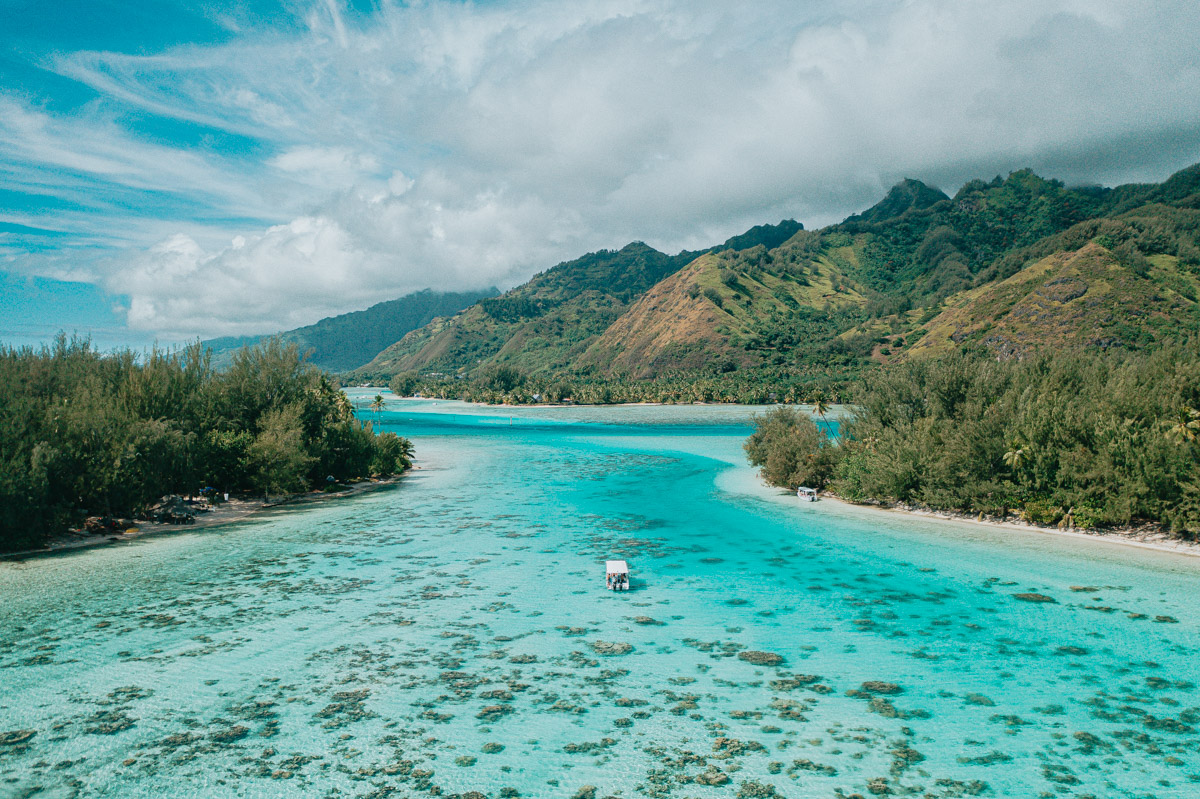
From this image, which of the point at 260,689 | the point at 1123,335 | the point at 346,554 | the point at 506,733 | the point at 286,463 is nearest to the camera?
the point at 506,733

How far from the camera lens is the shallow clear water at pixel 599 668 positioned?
34.6 feet

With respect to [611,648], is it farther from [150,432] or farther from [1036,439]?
[150,432]

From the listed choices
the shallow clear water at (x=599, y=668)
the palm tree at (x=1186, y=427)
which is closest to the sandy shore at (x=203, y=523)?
the shallow clear water at (x=599, y=668)

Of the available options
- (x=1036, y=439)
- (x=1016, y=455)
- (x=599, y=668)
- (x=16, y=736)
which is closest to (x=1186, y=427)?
(x=1036, y=439)

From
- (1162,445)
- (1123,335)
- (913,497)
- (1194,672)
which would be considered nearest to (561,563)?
(1194,672)

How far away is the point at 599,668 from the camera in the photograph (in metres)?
14.8

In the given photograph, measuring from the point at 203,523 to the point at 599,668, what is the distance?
27.2m

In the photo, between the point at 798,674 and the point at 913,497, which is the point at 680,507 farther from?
the point at 798,674

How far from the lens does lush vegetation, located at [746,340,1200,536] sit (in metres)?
25.1

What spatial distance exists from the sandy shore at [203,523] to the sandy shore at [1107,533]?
3675 centimetres

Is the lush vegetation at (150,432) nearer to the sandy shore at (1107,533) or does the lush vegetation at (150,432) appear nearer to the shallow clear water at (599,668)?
the shallow clear water at (599,668)

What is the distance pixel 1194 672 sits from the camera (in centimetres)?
1389

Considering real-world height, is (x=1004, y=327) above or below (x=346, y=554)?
above

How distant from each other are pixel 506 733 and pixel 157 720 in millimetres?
6932
